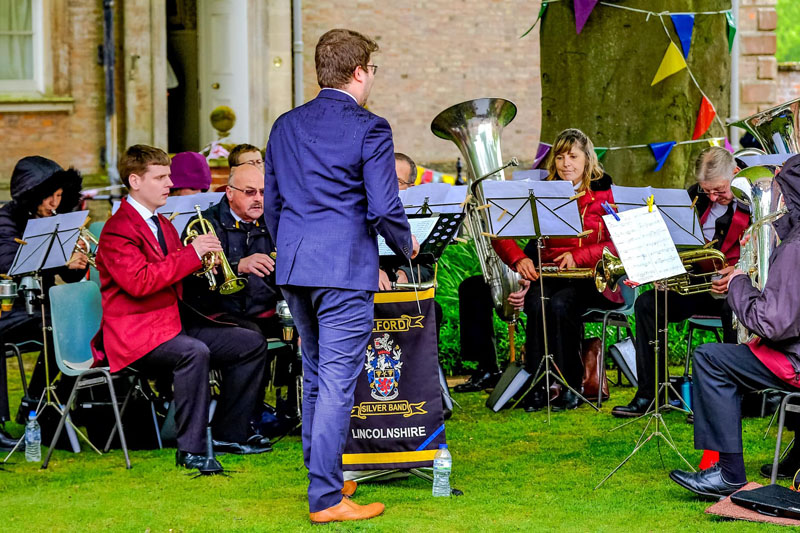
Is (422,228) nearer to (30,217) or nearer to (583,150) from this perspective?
(583,150)

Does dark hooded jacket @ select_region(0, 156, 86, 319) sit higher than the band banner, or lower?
higher

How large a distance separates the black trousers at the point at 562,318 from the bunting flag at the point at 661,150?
156 centimetres

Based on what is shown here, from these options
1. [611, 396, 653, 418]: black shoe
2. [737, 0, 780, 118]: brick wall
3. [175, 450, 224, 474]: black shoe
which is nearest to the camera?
[175, 450, 224, 474]: black shoe

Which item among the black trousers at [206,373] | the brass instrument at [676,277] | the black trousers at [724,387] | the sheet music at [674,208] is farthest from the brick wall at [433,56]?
the black trousers at [724,387]

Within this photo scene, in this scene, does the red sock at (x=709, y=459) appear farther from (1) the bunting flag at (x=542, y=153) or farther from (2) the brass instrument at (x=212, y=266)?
(1) the bunting flag at (x=542, y=153)

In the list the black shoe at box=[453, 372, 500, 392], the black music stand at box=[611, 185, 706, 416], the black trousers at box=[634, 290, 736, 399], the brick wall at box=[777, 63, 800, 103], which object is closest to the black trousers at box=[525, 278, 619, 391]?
the black trousers at box=[634, 290, 736, 399]

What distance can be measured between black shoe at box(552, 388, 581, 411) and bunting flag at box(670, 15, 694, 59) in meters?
2.83

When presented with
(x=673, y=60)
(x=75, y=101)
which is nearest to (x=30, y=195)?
(x=673, y=60)

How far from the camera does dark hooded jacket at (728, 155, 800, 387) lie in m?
5.11

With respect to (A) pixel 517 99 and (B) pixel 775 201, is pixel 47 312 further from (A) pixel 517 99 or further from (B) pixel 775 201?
(A) pixel 517 99

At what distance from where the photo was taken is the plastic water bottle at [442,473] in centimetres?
568

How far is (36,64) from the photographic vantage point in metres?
13.3

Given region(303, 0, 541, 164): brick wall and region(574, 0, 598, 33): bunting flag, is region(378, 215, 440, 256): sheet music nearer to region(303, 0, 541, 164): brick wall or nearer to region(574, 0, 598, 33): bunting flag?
region(574, 0, 598, 33): bunting flag

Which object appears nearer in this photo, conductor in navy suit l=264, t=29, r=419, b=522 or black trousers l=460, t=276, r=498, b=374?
conductor in navy suit l=264, t=29, r=419, b=522
